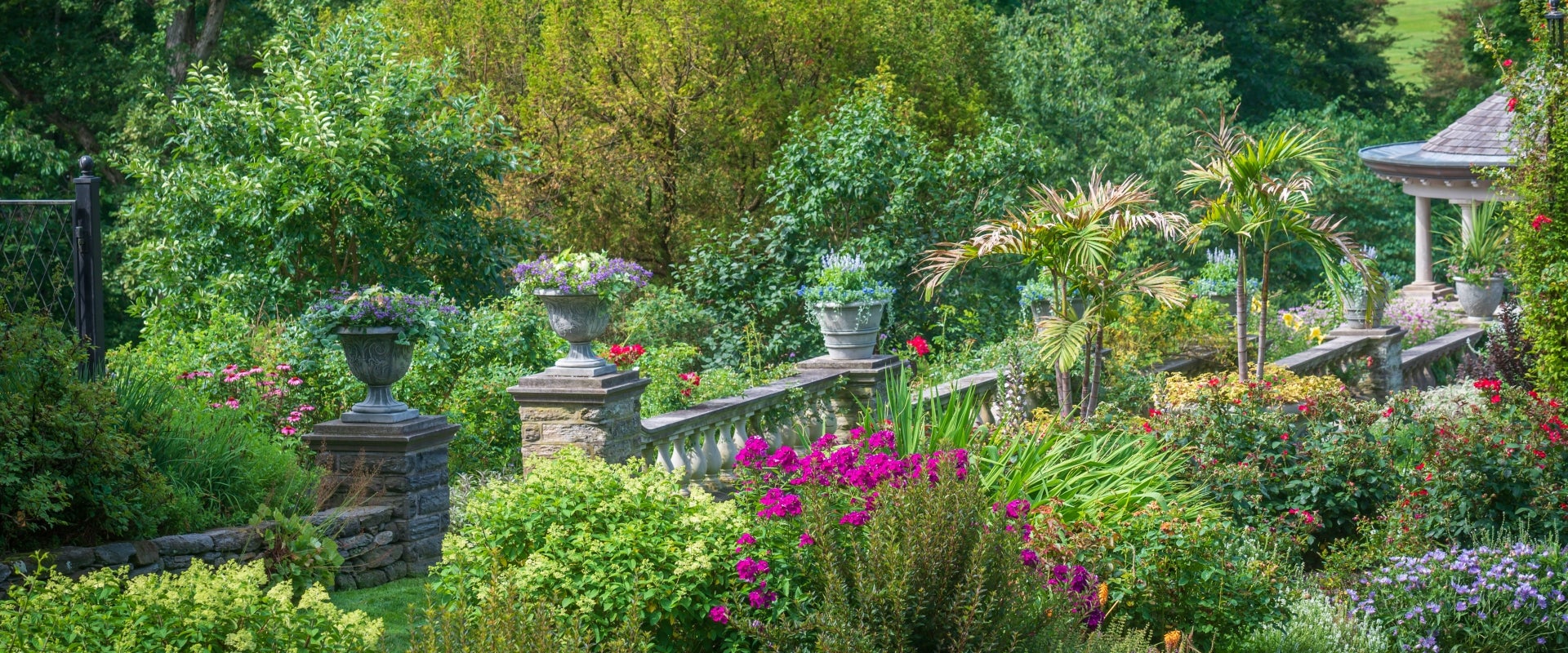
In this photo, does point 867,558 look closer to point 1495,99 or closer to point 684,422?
point 684,422

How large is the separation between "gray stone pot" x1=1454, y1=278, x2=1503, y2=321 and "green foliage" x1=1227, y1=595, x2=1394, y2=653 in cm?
1323

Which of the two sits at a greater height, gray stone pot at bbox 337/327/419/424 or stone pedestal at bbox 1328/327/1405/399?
gray stone pot at bbox 337/327/419/424

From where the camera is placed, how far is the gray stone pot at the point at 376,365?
719 centimetres

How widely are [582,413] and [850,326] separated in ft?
8.52

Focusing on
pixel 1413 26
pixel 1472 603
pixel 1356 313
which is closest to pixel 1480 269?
pixel 1356 313

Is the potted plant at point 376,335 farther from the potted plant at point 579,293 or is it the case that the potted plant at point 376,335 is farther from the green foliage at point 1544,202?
the green foliage at point 1544,202

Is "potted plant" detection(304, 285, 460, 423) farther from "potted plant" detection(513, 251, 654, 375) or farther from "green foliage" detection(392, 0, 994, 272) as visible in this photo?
"green foliage" detection(392, 0, 994, 272)

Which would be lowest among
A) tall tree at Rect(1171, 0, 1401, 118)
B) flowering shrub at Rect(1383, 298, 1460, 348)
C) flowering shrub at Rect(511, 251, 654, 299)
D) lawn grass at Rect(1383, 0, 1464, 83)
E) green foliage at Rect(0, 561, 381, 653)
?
flowering shrub at Rect(1383, 298, 1460, 348)

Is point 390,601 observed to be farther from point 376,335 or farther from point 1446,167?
point 1446,167

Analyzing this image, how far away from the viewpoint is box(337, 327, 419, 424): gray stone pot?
7.19m

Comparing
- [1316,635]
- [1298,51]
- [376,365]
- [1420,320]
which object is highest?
[1298,51]

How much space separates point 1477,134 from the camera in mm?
18828

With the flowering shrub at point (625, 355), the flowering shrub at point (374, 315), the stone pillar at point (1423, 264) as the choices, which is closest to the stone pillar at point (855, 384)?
the flowering shrub at point (625, 355)

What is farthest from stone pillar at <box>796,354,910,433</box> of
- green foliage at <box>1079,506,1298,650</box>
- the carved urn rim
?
green foliage at <box>1079,506,1298,650</box>
